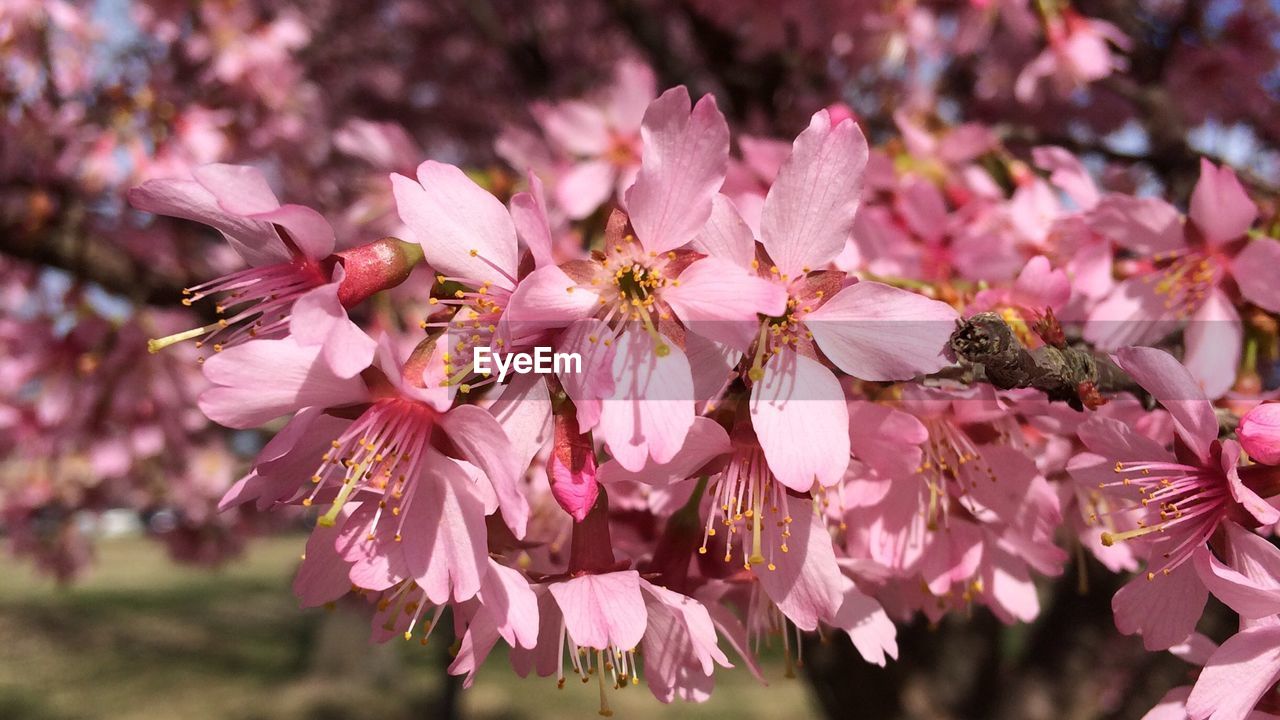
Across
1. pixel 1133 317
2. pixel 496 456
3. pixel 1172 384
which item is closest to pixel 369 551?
pixel 496 456

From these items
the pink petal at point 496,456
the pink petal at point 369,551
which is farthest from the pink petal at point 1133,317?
the pink petal at point 369,551

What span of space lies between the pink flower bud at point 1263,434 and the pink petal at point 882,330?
352mm

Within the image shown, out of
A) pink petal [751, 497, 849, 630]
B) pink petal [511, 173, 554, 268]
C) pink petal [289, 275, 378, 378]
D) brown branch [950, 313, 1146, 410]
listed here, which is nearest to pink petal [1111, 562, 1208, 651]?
brown branch [950, 313, 1146, 410]

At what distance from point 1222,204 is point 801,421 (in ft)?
2.81

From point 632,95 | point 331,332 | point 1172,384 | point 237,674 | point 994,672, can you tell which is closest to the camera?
point 331,332

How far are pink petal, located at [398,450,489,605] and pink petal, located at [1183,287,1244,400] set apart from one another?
1.05m

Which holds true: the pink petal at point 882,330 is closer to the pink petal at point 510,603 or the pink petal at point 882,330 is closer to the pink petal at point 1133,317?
the pink petal at point 510,603

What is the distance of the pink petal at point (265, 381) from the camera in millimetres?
796

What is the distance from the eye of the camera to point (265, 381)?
0.81 meters

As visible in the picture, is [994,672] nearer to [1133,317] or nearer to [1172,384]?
[1133,317]

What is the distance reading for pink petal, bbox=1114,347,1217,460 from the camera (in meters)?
0.87

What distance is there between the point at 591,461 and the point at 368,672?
392 inches

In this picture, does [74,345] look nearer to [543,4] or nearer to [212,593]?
[543,4]

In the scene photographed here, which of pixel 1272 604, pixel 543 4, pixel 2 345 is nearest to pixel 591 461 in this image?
pixel 1272 604
